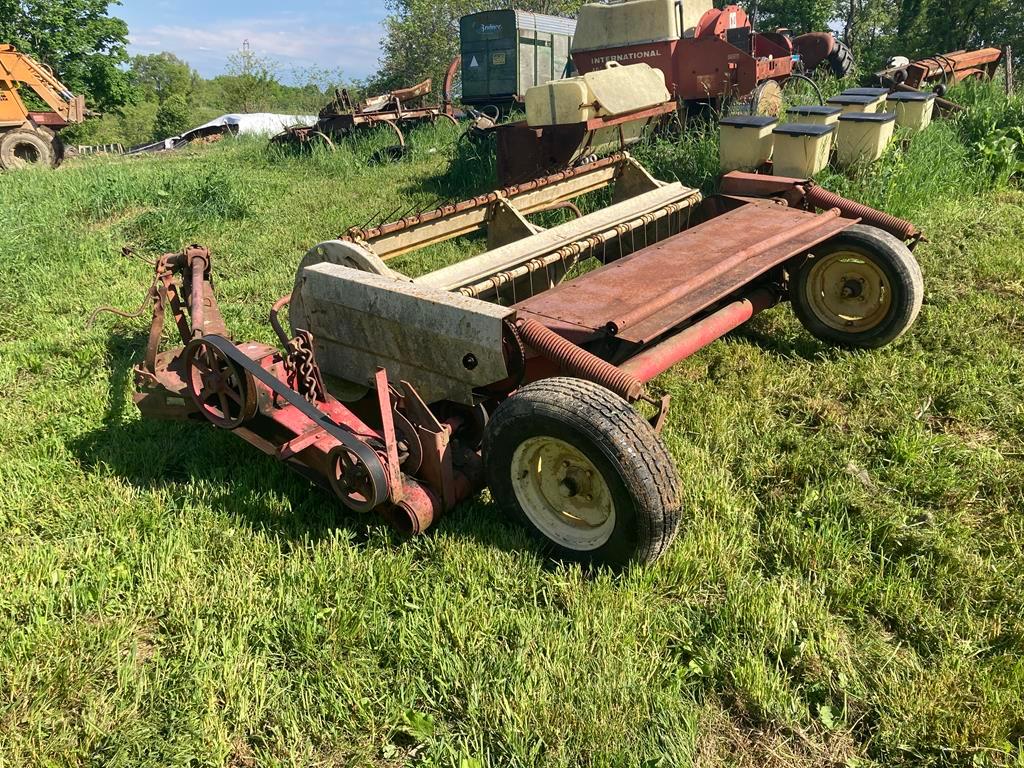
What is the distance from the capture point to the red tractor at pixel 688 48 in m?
9.09

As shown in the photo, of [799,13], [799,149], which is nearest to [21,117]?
[799,149]

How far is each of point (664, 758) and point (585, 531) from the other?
2.92ft

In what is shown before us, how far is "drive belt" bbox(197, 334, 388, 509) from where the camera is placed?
2551 millimetres

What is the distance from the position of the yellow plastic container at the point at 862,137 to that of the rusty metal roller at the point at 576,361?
430 cm

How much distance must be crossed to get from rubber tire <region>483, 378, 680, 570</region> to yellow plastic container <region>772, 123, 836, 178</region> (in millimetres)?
3344

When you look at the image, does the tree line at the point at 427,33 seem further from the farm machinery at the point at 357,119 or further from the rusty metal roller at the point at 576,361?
the rusty metal roller at the point at 576,361

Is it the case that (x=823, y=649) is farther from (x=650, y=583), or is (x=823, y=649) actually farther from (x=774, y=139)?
(x=774, y=139)

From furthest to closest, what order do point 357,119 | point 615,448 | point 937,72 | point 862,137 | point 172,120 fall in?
point 172,120
point 357,119
point 937,72
point 862,137
point 615,448

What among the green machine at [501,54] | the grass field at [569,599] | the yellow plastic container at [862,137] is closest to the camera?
the grass field at [569,599]

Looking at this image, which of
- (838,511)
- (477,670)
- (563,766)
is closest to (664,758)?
(563,766)

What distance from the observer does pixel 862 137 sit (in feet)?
18.6

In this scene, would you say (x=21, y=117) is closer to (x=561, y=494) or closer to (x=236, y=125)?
(x=236, y=125)

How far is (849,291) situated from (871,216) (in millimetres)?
488

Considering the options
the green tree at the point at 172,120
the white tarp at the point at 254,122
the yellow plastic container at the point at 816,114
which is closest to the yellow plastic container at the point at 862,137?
the yellow plastic container at the point at 816,114
